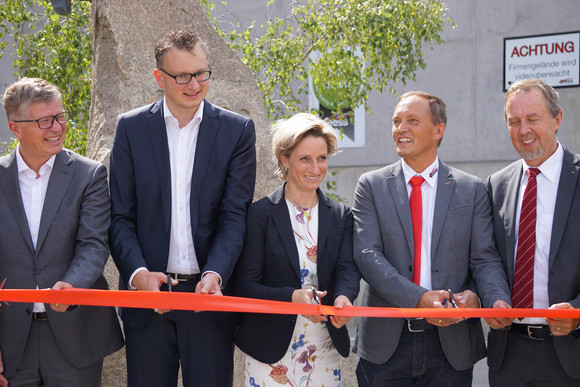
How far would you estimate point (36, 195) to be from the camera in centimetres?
340

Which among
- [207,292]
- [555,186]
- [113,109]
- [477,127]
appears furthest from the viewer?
[477,127]

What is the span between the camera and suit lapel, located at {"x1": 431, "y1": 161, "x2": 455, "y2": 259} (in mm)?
3455

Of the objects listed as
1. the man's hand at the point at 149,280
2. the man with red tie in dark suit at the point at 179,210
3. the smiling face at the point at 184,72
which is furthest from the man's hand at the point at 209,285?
the smiling face at the point at 184,72

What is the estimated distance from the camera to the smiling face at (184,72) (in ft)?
11.4

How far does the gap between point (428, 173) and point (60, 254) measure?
181 cm

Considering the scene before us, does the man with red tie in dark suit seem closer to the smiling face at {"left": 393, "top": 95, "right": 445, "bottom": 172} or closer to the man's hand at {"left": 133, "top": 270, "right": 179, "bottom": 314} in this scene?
the man's hand at {"left": 133, "top": 270, "right": 179, "bottom": 314}

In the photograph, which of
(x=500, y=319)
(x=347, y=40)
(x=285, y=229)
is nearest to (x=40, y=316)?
(x=285, y=229)

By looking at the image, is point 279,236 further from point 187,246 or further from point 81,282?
point 81,282

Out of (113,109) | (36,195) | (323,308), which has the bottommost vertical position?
(323,308)

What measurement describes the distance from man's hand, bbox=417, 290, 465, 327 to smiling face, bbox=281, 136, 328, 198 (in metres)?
0.74

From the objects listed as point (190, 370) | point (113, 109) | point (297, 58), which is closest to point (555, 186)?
point (190, 370)

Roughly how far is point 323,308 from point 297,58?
4921 mm

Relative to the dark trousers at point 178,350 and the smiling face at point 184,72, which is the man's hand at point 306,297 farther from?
the smiling face at point 184,72

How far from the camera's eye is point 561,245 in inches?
132
